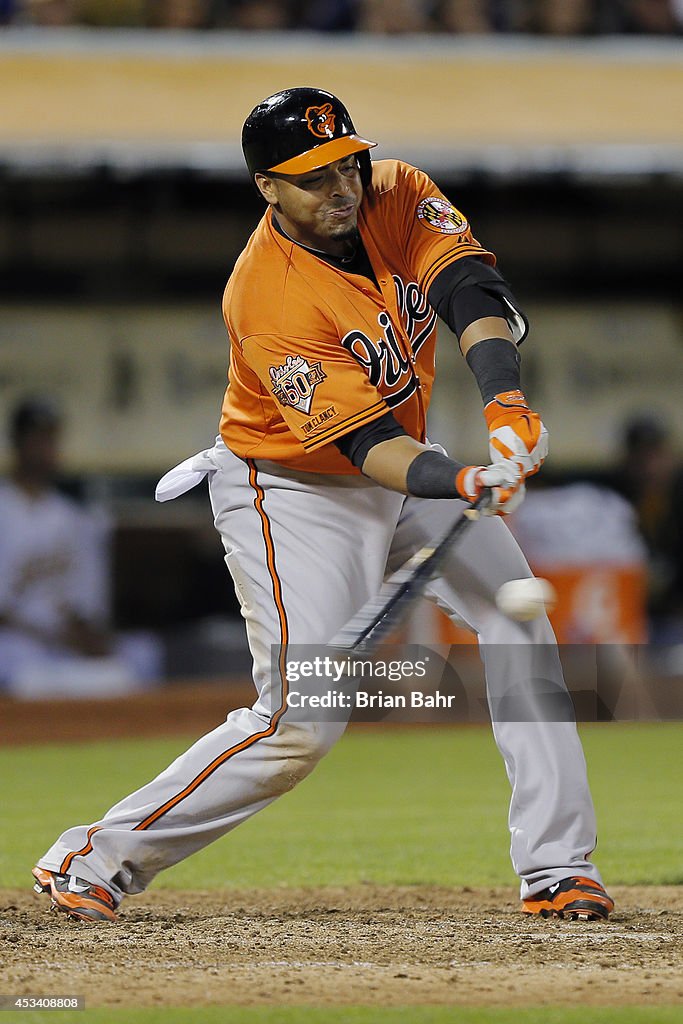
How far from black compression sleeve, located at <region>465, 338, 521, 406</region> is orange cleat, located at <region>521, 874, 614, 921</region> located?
3.75 feet

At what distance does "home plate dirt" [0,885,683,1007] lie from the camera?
2.83 metres

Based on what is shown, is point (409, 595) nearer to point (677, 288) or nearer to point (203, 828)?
point (203, 828)

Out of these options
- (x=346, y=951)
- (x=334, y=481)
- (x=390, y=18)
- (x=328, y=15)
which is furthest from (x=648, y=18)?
(x=346, y=951)

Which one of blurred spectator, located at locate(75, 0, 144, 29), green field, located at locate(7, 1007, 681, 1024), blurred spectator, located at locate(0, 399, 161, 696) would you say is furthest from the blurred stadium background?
green field, located at locate(7, 1007, 681, 1024)

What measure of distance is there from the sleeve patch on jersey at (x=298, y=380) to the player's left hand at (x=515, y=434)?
0.41 meters

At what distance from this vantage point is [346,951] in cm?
325

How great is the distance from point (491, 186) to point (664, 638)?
3.31m

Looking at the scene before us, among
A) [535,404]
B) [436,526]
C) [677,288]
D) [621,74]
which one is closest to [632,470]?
[535,404]

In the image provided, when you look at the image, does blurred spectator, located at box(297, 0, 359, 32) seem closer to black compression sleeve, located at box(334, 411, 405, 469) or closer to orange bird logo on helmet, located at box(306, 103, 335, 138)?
orange bird logo on helmet, located at box(306, 103, 335, 138)

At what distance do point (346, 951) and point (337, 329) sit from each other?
1384 mm

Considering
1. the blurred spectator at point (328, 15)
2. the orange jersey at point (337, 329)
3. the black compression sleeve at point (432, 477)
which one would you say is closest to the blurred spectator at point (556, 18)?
the blurred spectator at point (328, 15)

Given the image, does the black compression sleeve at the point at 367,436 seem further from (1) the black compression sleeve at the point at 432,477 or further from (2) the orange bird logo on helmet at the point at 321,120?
(2) the orange bird logo on helmet at the point at 321,120

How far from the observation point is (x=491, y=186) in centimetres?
1057

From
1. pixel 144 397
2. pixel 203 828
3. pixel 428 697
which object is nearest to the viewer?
pixel 203 828
